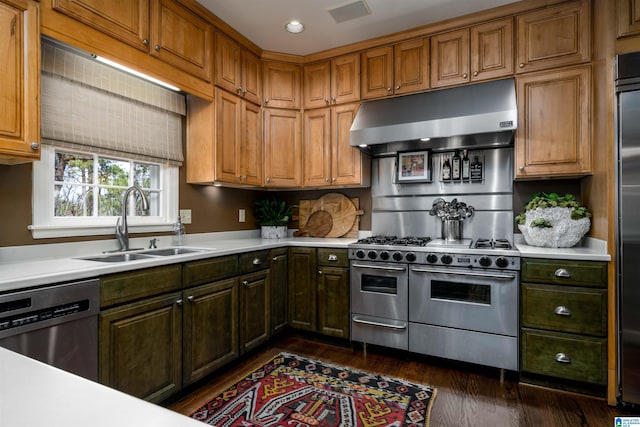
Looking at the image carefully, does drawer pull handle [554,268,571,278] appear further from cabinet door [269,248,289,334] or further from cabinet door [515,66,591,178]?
cabinet door [269,248,289,334]

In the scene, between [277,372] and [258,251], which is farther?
[258,251]

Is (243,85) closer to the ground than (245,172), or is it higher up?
higher up

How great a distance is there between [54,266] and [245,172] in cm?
169

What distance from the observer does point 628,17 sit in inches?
81.5

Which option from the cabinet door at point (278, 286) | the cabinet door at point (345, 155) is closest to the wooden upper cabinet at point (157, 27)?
the cabinet door at point (345, 155)

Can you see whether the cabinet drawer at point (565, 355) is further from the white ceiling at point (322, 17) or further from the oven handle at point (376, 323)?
the white ceiling at point (322, 17)

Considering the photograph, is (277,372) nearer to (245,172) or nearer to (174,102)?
(245,172)

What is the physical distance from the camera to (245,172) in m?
3.14

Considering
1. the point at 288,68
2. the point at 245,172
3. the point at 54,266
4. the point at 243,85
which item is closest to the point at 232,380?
the point at 54,266

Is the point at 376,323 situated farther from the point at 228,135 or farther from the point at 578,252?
the point at 228,135

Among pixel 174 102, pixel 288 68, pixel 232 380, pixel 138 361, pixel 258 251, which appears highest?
pixel 288 68

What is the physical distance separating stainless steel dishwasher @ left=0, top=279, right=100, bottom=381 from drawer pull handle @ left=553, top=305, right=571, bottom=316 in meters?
2.69

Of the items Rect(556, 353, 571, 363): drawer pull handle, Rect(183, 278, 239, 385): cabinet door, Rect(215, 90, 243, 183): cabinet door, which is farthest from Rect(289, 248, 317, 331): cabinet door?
Rect(556, 353, 571, 363): drawer pull handle

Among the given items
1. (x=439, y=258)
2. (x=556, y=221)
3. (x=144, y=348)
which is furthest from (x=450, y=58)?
(x=144, y=348)
